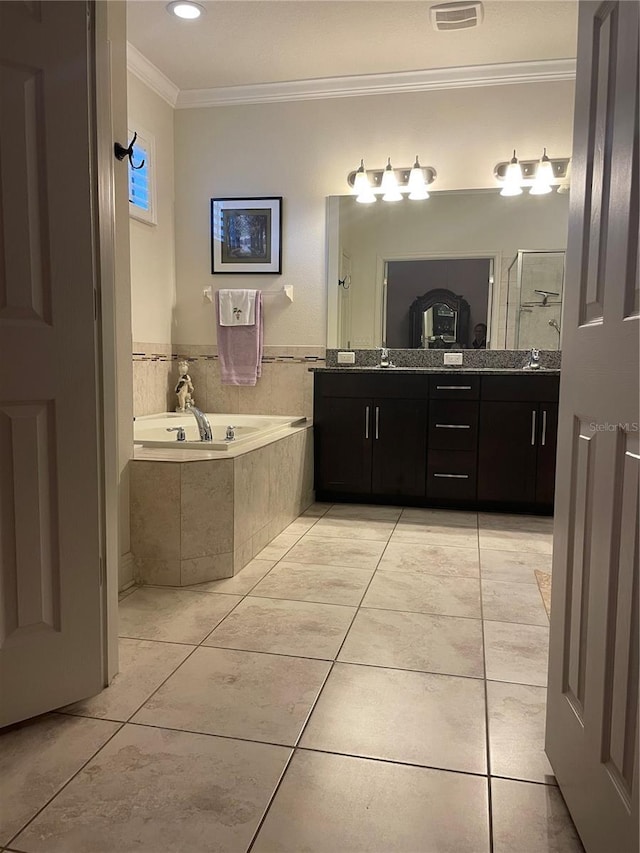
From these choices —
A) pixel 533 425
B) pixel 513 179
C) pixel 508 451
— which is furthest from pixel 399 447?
pixel 513 179

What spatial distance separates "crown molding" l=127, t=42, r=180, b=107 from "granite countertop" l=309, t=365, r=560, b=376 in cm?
200

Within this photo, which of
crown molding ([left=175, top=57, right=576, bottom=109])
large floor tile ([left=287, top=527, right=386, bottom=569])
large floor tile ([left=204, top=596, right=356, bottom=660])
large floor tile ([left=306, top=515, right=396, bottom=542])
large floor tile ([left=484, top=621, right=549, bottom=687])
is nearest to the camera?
large floor tile ([left=484, top=621, right=549, bottom=687])

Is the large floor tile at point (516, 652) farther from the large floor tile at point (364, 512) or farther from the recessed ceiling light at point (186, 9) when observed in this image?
the recessed ceiling light at point (186, 9)

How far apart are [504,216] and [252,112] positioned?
70.0 inches

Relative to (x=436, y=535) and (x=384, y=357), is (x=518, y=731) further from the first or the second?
(x=384, y=357)

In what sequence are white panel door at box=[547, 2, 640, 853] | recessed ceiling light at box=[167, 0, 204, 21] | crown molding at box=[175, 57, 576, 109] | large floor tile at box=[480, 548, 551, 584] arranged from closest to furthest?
white panel door at box=[547, 2, 640, 853], large floor tile at box=[480, 548, 551, 584], recessed ceiling light at box=[167, 0, 204, 21], crown molding at box=[175, 57, 576, 109]

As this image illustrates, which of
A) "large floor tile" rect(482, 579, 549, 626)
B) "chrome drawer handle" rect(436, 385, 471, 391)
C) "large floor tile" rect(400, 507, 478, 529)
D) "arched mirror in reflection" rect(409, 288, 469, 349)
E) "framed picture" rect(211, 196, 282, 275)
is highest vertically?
"framed picture" rect(211, 196, 282, 275)

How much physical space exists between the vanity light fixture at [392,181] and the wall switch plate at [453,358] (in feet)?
3.32

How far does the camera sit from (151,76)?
3.80 m

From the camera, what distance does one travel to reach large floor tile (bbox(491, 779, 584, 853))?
1145 millimetres

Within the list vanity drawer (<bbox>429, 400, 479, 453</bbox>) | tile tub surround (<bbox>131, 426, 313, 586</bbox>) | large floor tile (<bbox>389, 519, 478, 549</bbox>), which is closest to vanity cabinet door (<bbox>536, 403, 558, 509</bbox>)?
vanity drawer (<bbox>429, 400, 479, 453</bbox>)

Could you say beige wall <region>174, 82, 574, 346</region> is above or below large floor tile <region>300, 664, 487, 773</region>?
above

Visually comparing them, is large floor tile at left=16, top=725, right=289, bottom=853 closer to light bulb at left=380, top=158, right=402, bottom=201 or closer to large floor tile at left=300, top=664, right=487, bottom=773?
large floor tile at left=300, top=664, right=487, bottom=773

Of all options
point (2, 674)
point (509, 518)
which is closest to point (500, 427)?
point (509, 518)
